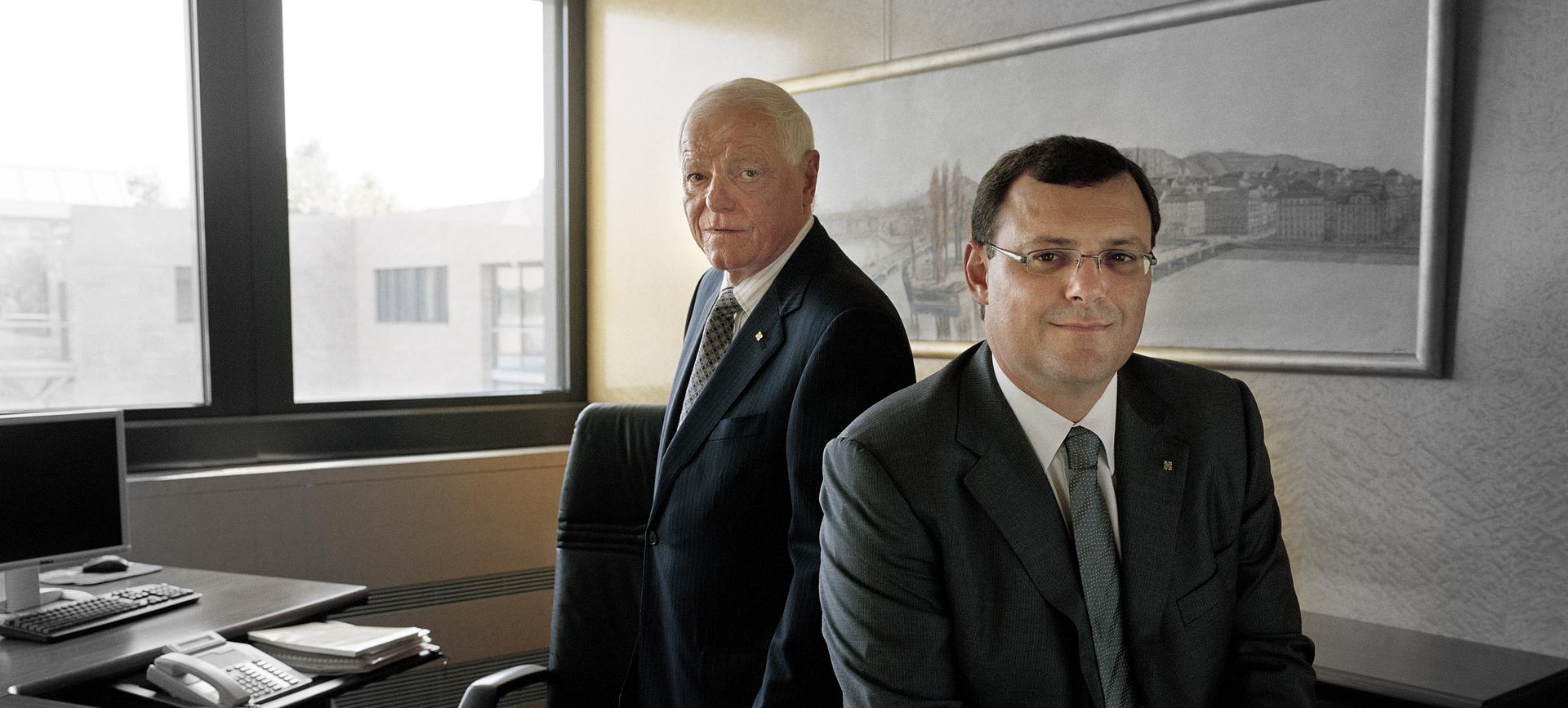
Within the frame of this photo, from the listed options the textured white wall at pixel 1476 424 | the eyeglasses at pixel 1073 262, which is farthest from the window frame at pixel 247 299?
the eyeglasses at pixel 1073 262

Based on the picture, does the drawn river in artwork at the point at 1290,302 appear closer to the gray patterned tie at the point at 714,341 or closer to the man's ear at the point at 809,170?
the man's ear at the point at 809,170

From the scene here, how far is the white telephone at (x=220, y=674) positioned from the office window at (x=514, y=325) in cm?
198

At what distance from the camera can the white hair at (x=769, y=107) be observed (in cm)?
205

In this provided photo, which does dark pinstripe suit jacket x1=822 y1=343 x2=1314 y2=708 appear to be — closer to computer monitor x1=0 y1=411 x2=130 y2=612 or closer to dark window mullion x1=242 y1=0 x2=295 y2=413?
computer monitor x1=0 y1=411 x2=130 y2=612

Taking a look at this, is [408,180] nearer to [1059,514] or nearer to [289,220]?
[289,220]

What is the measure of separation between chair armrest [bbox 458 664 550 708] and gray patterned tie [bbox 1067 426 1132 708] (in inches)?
44.2

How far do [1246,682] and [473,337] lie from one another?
3125 millimetres

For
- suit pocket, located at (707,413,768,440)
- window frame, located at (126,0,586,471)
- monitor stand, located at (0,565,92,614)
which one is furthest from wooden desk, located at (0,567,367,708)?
suit pocket, located at (707,413,768,440)

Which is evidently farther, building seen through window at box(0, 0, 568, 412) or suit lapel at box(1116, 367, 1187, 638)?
building seen through window at box(0, 0, 568, 412)

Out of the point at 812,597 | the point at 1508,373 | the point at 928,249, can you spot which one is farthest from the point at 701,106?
the point at 1508,373

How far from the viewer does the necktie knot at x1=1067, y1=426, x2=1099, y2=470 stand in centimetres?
151

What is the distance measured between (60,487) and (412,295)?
5.00 ft

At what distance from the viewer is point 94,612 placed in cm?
238

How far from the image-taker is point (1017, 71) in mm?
2861
